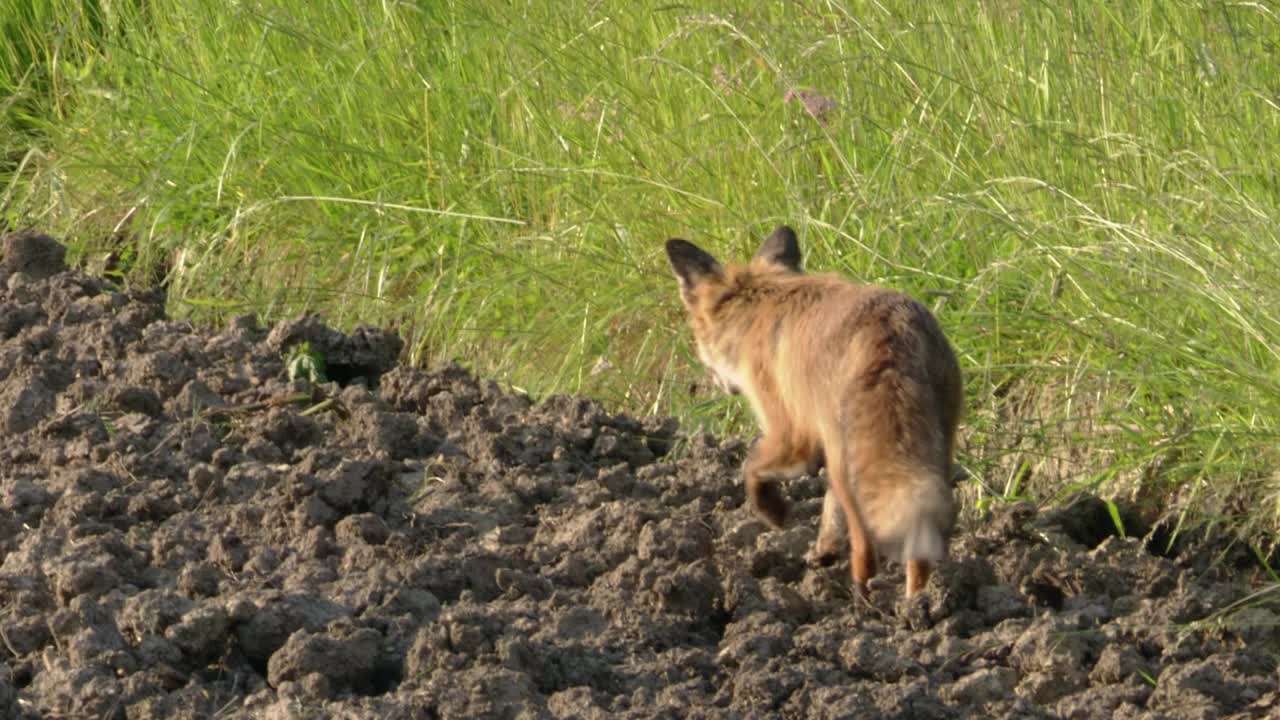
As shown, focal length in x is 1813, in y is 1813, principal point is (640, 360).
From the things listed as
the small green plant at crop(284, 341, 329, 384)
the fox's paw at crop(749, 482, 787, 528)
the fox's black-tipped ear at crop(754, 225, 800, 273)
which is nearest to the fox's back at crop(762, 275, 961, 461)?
the fox's paw at crop(749, 482, 787, 528)

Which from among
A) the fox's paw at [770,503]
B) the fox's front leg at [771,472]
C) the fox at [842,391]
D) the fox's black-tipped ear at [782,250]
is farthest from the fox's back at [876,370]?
the fox's black-tipped ear at [782,250]

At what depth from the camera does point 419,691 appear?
3.33 m

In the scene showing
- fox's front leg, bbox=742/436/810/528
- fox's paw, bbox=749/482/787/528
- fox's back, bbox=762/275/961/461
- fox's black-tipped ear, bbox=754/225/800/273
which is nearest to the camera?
fox's back, bbox=762/275/961/461

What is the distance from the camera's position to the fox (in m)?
3.41

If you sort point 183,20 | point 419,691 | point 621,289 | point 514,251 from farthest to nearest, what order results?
1. point 183,20
2. point 514,251
3. point 621,289
4. point 419,691

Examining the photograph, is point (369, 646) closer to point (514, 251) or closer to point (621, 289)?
point (621, 289)

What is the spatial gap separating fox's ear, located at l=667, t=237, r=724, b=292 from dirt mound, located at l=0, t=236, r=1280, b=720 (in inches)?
21.4

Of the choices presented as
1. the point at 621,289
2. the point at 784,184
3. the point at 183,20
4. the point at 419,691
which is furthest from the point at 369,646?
the point at 183,20

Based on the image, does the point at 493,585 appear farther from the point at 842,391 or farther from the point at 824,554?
the point at 842,391

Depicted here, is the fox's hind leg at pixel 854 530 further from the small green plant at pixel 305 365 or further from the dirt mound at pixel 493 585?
the small green plant at pixel 305 365

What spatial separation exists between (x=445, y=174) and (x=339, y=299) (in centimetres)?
54

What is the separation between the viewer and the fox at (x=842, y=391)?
3.41m

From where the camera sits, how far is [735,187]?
532 centimetres

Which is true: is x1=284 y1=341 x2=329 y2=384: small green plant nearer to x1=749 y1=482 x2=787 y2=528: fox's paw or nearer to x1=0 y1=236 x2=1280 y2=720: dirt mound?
x1=0 y1=236 x2=1280 y2=720: dirt mound
